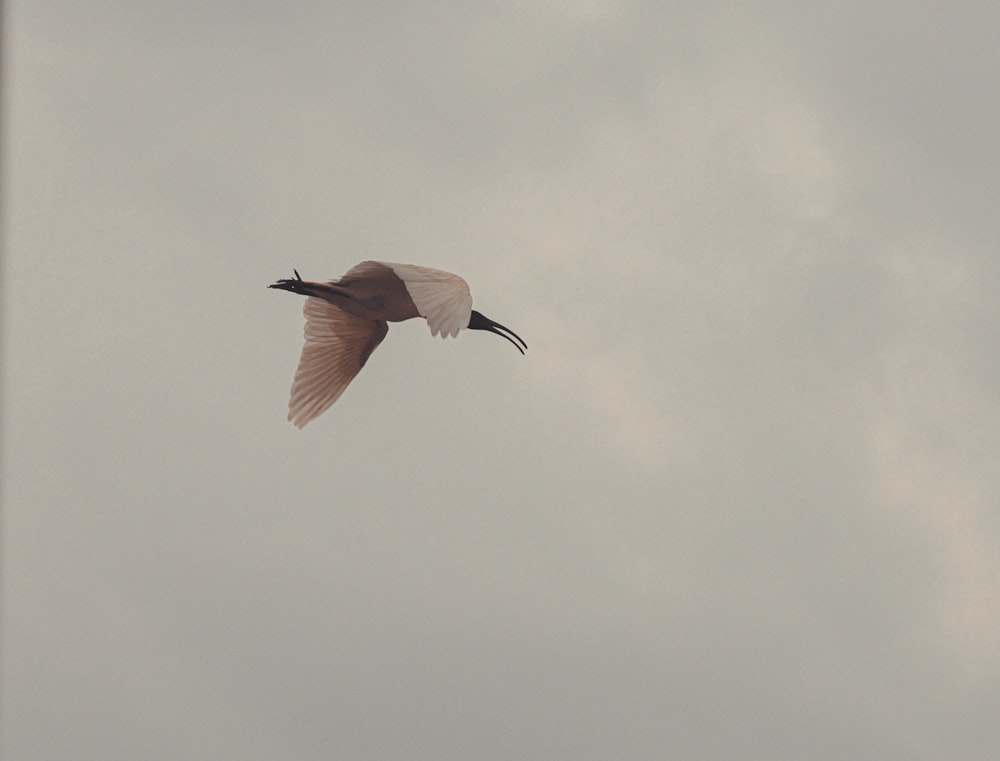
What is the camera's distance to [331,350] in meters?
29.6

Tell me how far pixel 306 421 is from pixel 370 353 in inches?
67.7

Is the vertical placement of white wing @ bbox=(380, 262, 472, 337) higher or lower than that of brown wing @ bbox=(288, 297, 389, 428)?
lower

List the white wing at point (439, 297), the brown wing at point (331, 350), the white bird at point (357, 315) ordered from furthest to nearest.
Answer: the brown wing at point (331, 350) < the white bird at point (357, 315) < the white wing at point (439, 297)

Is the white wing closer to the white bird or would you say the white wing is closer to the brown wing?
the white bird

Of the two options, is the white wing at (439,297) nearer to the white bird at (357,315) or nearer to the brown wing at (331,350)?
the white bird at (357,315)

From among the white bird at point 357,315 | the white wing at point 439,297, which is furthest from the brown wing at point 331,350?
the white wing at point 439,297

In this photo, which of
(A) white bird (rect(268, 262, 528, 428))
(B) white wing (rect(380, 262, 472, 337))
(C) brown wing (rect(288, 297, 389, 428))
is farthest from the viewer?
(C) brown wing (rect(288, 297, 389, 428))

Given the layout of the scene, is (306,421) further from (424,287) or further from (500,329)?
(424,287)

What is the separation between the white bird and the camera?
70.9ft

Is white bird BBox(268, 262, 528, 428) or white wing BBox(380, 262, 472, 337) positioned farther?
white bird BBox(268, 262, 528, 428)

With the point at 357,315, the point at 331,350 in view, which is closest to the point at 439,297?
the point at 357,315

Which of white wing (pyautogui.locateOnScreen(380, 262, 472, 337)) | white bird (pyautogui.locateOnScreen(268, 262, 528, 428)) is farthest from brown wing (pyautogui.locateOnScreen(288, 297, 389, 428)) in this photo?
white wing (pyautogui.locateOnScreen(380, 262, 472, 337))

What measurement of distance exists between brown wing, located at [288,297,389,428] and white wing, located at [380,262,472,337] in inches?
229

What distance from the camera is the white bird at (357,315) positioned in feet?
70.9
